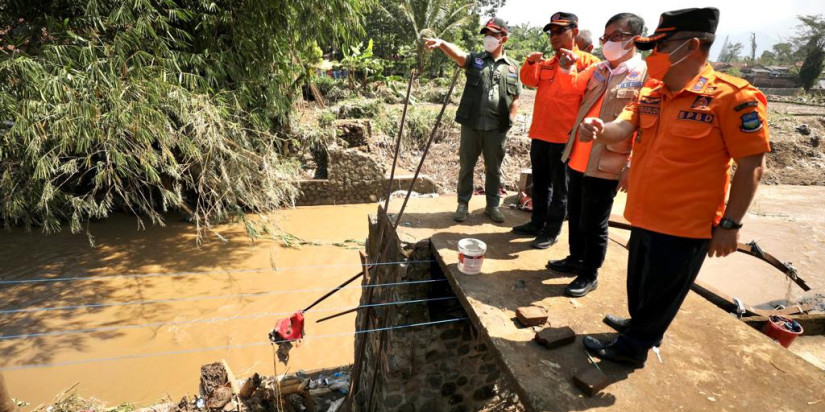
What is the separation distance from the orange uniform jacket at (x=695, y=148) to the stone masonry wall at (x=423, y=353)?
1.82 metres

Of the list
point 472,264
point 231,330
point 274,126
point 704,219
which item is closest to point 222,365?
point 231,330

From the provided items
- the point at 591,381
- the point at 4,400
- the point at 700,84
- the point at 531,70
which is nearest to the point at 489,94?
the point at 531,70

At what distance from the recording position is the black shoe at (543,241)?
127 inches

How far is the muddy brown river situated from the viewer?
4863 millimetres

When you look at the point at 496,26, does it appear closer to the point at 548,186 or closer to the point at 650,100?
the point at 548,186

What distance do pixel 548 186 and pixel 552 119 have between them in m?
0.58

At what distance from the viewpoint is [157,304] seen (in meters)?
6.10

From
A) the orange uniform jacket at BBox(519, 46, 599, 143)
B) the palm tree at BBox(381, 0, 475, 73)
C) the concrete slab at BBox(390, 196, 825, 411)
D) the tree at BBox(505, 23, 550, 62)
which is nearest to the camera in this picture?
the concrete slab at BBox(390, 196, 825, 411)

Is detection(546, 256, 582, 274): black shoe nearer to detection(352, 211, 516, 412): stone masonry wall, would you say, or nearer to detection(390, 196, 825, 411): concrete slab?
detection(390, 196, 825, 411): concrete slab

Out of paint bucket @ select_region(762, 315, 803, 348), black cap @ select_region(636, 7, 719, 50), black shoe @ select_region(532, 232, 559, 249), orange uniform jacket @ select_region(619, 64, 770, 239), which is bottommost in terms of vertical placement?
paint bucket @ select_region(762, 315, 803, 348)

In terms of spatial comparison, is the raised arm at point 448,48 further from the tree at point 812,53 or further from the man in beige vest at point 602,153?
the tree at point 812,53

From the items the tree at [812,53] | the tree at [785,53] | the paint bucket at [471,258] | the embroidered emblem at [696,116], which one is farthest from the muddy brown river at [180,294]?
the tree at [785,53]

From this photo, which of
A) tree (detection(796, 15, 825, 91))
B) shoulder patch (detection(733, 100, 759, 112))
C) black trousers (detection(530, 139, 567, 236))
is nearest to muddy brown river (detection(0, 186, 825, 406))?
black trousers (detection(530, 139, 567, 236))

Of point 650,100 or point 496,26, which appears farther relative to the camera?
point 496,26
